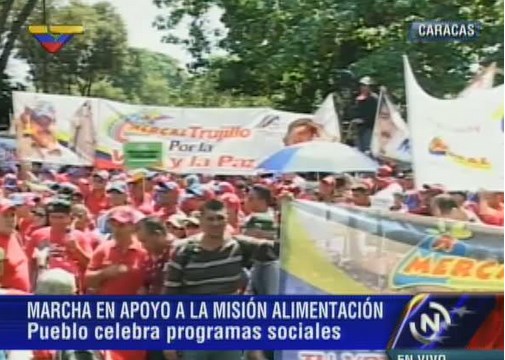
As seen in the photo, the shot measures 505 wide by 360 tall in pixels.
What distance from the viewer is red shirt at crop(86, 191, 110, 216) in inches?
76.7

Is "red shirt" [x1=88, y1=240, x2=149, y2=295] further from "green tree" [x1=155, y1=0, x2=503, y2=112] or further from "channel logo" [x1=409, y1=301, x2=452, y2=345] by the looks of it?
"channel logo" [x1=409, y1=301, x2=452, y2=345]

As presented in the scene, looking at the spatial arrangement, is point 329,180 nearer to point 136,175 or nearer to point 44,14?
point 136,175

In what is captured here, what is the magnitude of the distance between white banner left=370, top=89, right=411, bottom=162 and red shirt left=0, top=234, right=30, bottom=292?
1.10 metres

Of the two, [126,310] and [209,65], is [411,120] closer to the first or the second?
[209,65]

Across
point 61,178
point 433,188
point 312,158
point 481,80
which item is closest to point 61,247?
point 61,178

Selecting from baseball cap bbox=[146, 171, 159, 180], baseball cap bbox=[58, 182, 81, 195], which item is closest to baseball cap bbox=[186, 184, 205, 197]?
baseball cap bbox=[146, 171, 159, 180]

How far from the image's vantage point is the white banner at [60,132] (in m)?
1.92

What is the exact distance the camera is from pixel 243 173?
195 centimetres

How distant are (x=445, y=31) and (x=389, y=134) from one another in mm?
352

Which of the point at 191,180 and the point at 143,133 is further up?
the point at 143,133

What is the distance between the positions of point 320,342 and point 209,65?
92 centimetres

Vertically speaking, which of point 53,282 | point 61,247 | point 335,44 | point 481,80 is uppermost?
point 335,44

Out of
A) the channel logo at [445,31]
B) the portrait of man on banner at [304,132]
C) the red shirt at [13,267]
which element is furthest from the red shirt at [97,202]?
the channel logo at [445,31]

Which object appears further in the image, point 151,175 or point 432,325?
point 432,325
